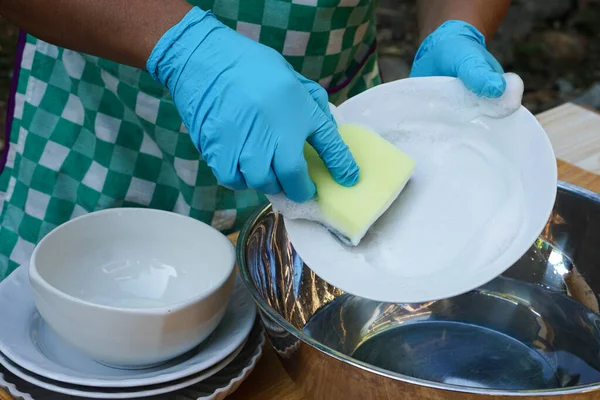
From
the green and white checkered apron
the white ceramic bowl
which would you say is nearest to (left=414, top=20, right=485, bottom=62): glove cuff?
the green and white checkered apron

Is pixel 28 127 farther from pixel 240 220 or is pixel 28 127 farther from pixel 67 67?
pixel 240 220

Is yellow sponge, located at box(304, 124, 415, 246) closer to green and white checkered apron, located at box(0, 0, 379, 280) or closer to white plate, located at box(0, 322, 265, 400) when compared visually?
white plate, located at box(0, 322, 265, 400)

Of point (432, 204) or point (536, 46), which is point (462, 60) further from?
point (536, 46)

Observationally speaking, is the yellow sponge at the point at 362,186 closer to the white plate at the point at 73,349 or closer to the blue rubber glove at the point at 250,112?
the blue rubber glove at the point at 250,112

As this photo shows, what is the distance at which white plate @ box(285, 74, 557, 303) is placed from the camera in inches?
26.1

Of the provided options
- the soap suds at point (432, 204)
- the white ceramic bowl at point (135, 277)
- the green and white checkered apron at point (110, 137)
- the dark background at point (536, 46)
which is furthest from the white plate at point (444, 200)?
the dark background at point (536, 46)

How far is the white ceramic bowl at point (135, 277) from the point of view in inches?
23.6

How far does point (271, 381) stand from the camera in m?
0.68

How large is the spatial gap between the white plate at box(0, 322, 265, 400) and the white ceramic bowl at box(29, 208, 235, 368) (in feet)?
0.12

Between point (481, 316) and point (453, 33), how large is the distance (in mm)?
334

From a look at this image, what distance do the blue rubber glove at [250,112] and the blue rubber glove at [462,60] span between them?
0.15m

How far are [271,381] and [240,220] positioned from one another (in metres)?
0.38

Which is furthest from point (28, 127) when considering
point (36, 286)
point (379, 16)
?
point (379, 16)

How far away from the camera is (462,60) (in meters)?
0.75
